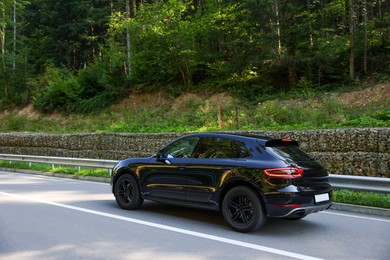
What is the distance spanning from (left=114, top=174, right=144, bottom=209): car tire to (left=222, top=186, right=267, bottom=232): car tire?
226cm

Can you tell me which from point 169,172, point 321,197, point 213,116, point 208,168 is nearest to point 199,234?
point 208,168

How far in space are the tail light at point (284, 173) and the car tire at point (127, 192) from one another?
3089 millimetres

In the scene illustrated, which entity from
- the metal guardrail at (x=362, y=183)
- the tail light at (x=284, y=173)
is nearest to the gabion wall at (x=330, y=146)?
the metal guardrail at (x=362, y=183)

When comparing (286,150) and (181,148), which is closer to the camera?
(286,150)

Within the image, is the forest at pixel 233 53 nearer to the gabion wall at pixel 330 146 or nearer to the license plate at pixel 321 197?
the gabion wall at pixel 330 146

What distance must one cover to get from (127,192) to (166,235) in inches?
94.7

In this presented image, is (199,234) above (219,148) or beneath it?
beneath

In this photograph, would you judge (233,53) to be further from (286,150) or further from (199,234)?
(199,234)

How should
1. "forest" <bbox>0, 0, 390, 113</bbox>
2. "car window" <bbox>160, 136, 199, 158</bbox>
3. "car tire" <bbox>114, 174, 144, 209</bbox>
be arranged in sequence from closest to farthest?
"car window" <bbox>160, 136, 199, 158</bbox>
"car tire" <bbox>114, 174, 144, 209</bbox>
"forest" <bbox>0, 0, 390, 113</bbox>

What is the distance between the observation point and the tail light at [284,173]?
238 inches

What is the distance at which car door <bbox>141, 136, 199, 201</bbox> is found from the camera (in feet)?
A: 23.8

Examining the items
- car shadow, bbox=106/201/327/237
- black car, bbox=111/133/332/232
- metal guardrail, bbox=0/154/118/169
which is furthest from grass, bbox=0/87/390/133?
black car, bbox=111/133/332/232

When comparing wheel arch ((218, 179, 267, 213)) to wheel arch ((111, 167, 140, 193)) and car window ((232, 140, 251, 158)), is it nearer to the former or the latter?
car window ((232, 140, 251, 158))

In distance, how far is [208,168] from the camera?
22.4 ft
